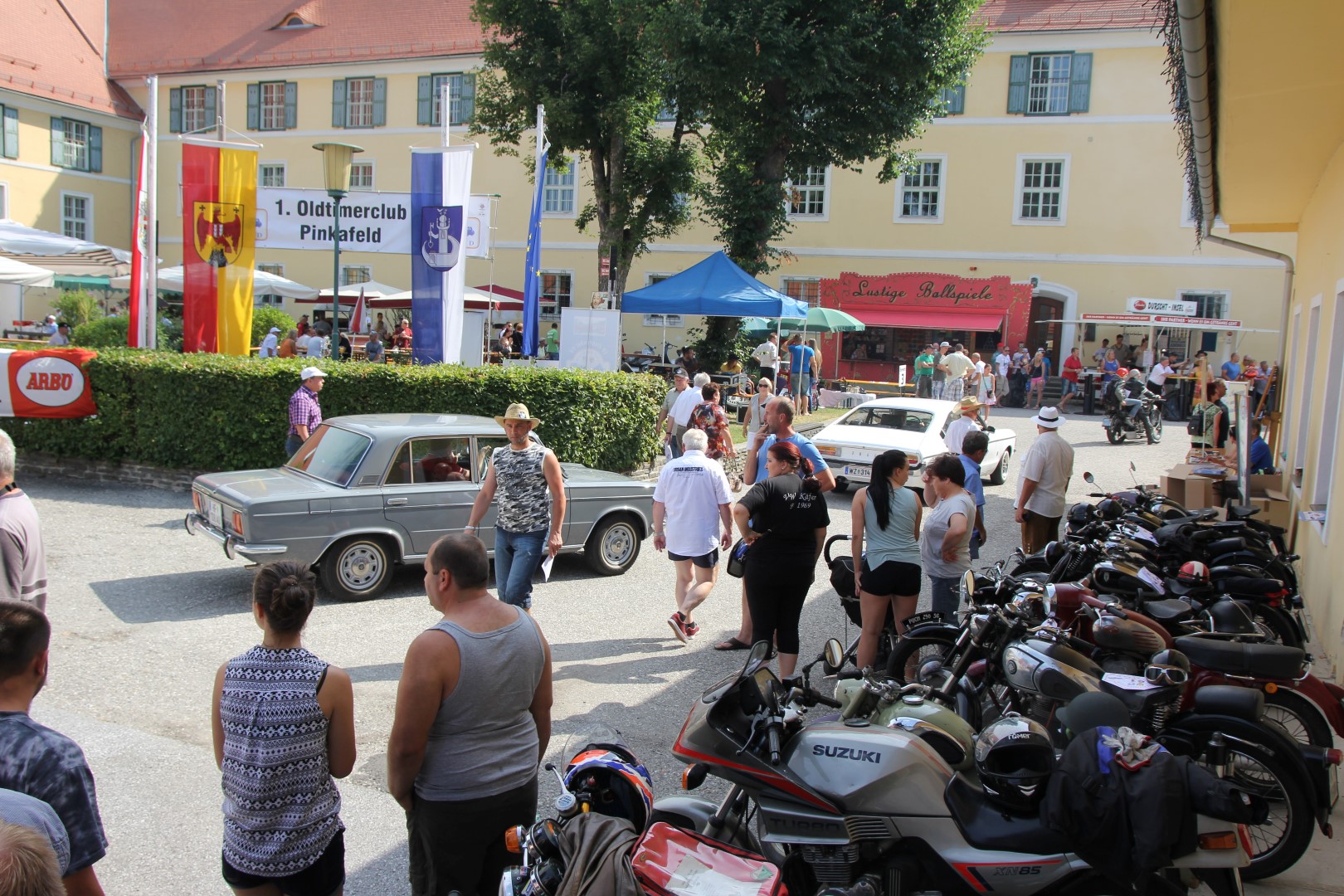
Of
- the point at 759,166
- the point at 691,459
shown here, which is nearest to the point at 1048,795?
the point at 691,459

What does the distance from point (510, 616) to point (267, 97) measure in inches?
1678

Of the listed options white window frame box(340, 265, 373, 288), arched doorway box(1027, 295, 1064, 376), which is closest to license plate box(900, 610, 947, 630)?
arched doorway box(1027, 295, 1064, 376)

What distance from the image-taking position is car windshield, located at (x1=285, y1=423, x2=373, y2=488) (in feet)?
28.7

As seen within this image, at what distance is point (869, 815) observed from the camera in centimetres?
352

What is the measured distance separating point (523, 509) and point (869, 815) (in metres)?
3.97

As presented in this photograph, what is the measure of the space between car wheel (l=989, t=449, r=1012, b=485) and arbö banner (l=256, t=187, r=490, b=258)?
8.49 metres

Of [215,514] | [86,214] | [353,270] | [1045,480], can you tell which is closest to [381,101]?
[353,270]

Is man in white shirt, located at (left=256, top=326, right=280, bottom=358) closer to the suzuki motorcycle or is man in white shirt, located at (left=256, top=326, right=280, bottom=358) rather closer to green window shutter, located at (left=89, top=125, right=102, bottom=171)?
the suzuki motorcycle

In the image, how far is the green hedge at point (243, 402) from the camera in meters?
12.3

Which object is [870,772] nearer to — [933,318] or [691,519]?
[691,519]

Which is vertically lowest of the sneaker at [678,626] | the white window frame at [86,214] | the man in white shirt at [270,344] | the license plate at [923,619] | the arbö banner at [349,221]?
the sneaker at [678,626]

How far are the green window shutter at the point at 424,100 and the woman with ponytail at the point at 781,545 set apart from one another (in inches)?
1375

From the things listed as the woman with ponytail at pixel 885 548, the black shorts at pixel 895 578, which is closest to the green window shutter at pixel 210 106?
the woman with ponytail at pixel 885 548

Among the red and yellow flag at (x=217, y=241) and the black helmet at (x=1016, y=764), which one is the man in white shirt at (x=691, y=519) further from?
the red and yellow flag at (x=217, y=241)
